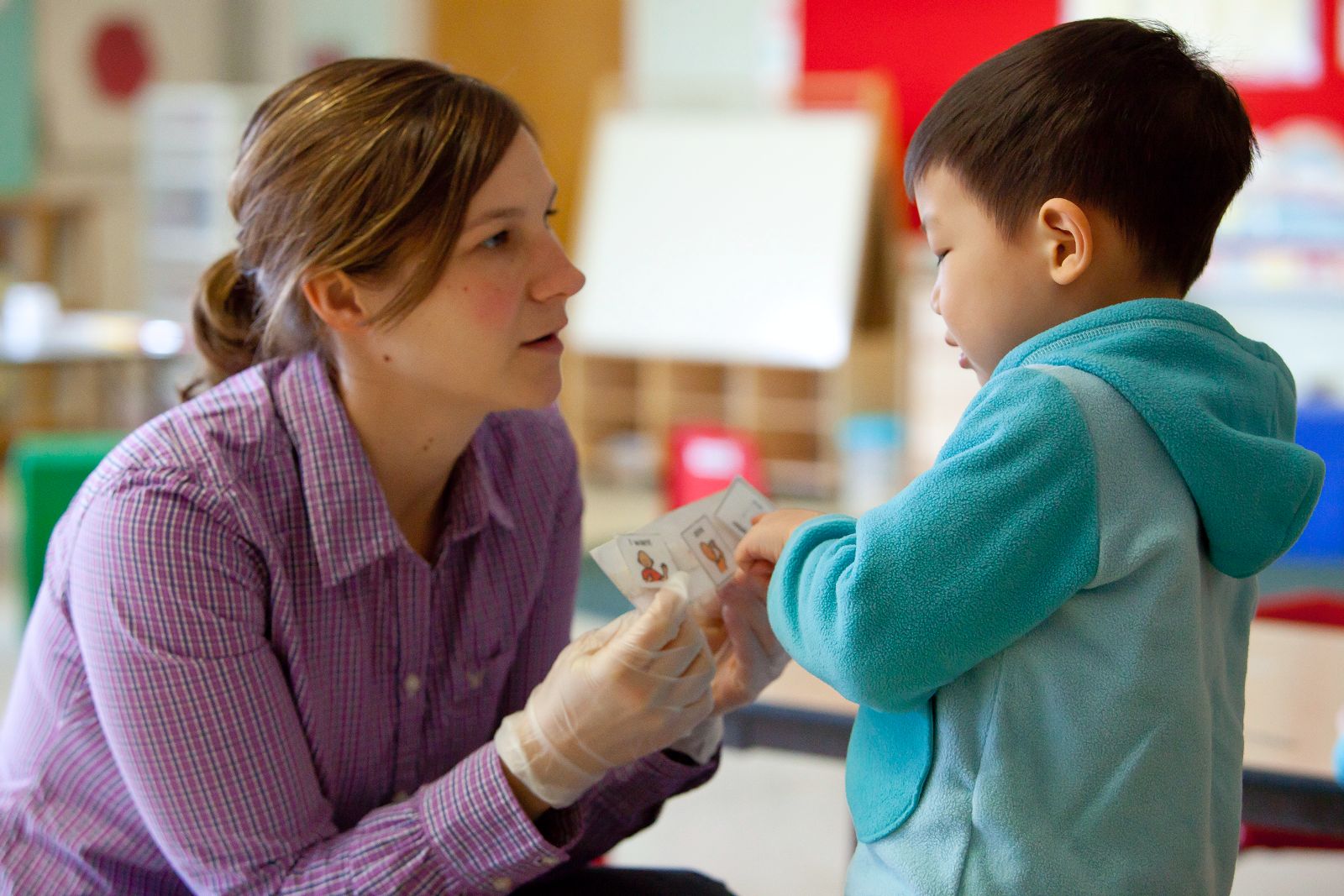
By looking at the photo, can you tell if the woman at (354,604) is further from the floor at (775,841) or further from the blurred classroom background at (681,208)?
the blurred classroom background at (681,208)

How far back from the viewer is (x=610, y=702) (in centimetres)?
119

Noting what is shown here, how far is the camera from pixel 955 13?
256 inches

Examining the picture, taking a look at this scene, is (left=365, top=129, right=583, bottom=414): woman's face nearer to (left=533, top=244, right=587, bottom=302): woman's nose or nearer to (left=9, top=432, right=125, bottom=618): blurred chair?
(left=533, top=244, right=587, bottom=302): woman's nose

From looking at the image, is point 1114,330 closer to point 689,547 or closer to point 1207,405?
point 1207,405

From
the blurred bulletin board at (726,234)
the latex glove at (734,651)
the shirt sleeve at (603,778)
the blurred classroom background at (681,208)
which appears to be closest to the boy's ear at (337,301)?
the shirt sleeve at (603,778)

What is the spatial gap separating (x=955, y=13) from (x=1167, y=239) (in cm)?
587

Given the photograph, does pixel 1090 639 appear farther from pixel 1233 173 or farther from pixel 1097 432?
pixel 1233 173

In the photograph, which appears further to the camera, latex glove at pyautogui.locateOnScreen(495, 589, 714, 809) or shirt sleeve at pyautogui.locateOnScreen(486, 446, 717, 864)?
shirt sleeve at pyautogui.locateOnScreen(486, 446, 717, 864)

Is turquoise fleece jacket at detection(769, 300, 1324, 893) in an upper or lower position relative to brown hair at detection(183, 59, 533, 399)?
lower

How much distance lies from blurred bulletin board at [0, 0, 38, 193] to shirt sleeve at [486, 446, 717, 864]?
6480 millimetres

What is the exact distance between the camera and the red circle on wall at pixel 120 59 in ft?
24.3

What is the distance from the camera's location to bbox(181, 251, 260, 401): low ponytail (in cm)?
151

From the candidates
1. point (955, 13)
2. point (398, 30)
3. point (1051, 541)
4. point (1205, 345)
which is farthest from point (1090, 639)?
point (398, 30)

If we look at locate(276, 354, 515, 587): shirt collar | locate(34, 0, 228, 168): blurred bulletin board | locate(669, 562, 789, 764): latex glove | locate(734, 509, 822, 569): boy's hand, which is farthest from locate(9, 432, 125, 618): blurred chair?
locate(34, 0, 228, 168): blurred bulletin board
